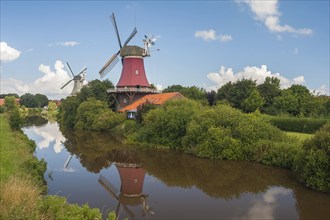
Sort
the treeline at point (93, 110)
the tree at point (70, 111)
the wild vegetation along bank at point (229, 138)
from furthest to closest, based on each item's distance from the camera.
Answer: the tree at point (70, 111), the treeline at point (93, 110), the wild vegetation along bank at point (229, 138)

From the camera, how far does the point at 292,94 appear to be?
40.8 meters

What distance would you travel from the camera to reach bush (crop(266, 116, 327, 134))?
2598cm

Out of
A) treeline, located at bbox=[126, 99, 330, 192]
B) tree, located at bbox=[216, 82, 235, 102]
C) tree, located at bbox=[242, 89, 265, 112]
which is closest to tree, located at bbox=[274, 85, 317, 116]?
tree, located at bbox=[242, 89, 265, 112]

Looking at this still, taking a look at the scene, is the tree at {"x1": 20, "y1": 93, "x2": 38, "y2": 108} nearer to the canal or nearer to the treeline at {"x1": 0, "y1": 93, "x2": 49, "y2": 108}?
the treeline at {"x1": 0, "y1": 93, "x2": 49, "y2": 108}

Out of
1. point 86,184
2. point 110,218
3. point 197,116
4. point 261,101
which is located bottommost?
point 86,184

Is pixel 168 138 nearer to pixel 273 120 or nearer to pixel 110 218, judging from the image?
pixel 273 120

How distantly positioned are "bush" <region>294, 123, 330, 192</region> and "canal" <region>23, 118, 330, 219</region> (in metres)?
0.49

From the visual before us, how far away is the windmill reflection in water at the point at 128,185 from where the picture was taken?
13.3 m

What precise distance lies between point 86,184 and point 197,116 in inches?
431

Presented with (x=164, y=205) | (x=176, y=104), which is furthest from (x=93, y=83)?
(x=164, y=205)

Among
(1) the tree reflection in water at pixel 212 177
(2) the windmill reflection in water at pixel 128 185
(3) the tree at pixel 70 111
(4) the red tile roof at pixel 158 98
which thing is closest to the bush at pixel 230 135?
(1) the tree reflection in water at pixel 212 177

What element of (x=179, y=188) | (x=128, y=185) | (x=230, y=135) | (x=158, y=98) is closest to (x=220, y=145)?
(x=230, y=135)

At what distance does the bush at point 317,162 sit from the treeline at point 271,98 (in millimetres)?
20929

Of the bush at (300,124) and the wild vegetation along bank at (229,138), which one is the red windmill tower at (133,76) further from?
the bush at (300,124)
